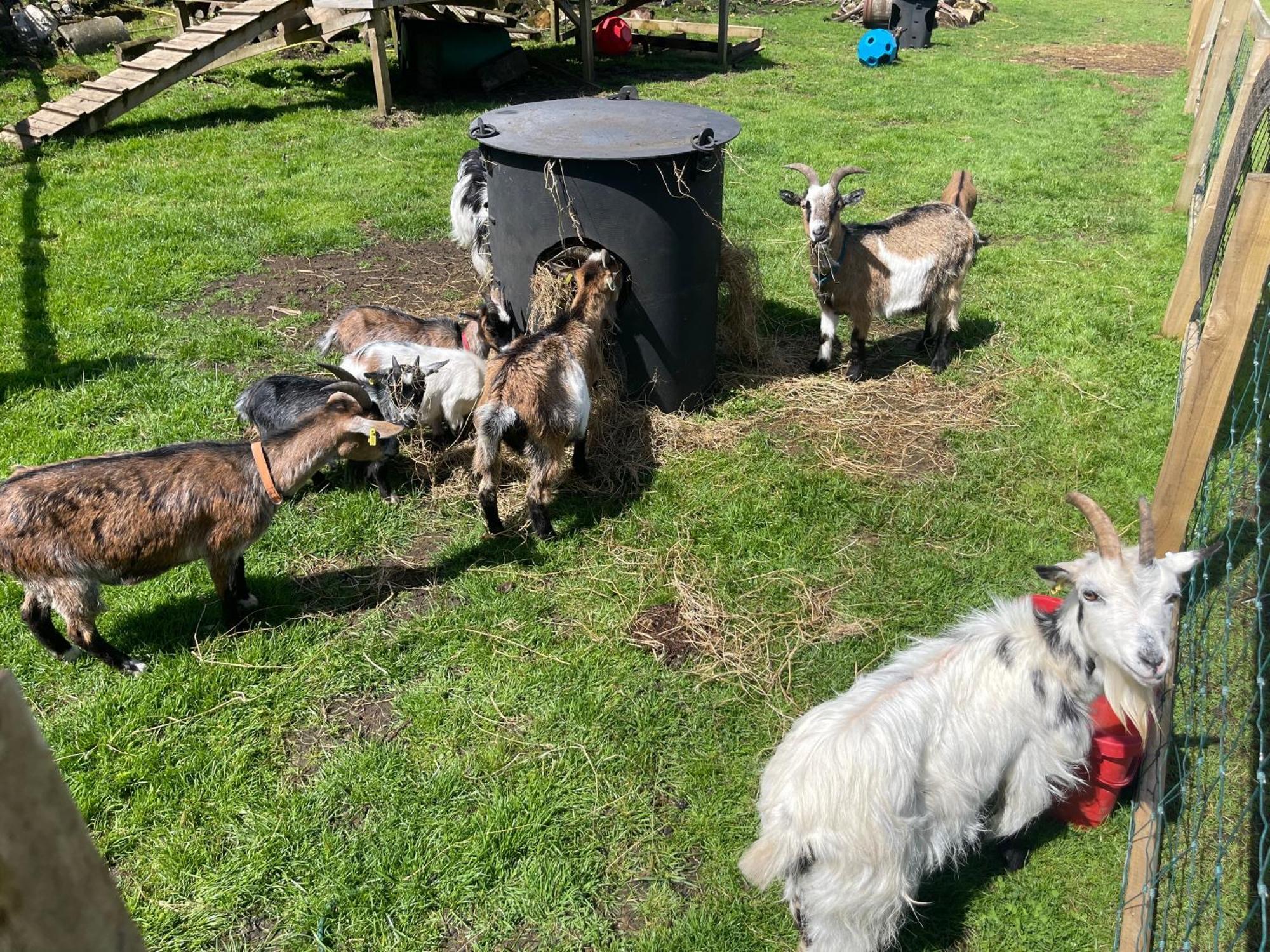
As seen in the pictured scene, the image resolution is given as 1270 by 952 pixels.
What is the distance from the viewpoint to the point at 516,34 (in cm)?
1730

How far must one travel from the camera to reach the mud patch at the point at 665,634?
14.1ft

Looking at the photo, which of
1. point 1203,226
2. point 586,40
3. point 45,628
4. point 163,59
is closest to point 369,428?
point 45,628

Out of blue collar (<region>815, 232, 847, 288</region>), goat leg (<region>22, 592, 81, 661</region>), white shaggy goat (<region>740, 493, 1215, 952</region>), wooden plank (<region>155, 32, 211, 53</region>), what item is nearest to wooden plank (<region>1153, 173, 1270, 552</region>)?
white shaggy goat (<region>740, 493, 1215, 952</region>)

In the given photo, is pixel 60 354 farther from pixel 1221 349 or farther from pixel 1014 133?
pixel 1014 133

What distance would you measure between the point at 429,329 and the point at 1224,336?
178 inches

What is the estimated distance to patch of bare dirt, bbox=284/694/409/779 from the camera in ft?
12.3

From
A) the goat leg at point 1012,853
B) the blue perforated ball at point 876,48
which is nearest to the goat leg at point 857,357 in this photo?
the goat leg at point 1012,853

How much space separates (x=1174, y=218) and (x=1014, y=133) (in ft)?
11.6

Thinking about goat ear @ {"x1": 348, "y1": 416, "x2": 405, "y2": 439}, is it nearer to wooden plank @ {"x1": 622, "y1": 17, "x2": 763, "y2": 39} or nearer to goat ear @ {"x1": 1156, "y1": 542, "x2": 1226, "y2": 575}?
goat ear @ {"x1": 1156, "y1": 542, "x2": 1226, "y2": 575}

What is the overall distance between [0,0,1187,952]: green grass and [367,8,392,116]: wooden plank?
2.98 m

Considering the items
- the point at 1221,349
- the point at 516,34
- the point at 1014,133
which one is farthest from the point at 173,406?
the point at 516,34

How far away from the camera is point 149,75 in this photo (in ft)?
36.0

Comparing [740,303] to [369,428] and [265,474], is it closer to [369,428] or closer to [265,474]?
[369,428]

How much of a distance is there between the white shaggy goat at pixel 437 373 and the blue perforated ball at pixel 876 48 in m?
13.7
